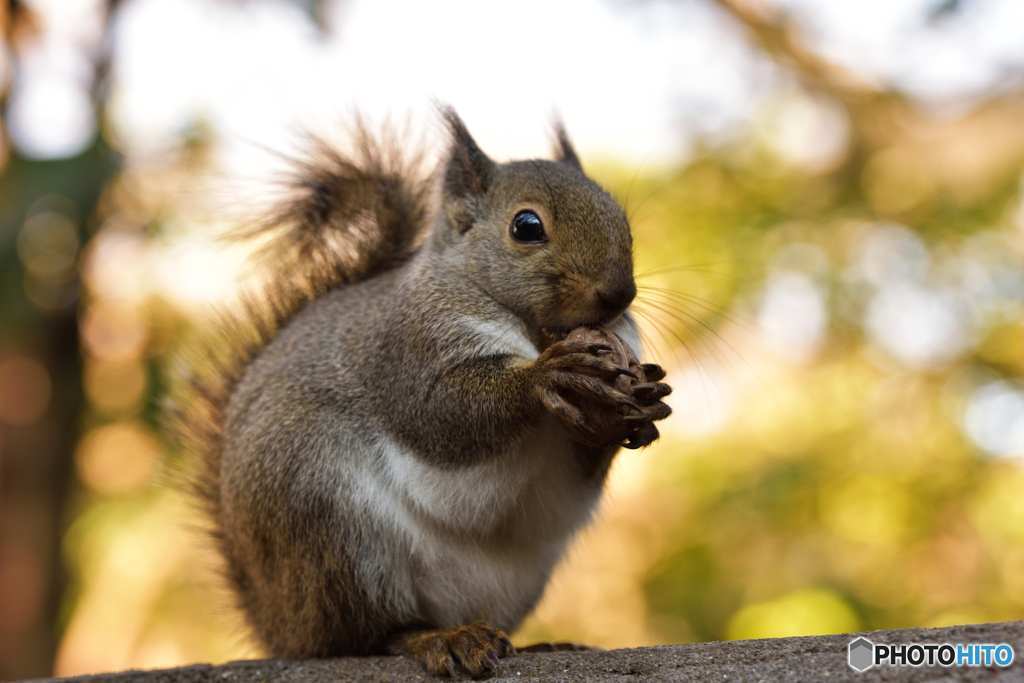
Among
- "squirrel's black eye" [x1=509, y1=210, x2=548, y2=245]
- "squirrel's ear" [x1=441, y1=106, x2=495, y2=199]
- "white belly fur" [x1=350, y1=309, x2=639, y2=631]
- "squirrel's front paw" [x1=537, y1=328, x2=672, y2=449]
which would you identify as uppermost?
"squirrel's ear" [x1=441, y1=106, x2=495, y2=199]

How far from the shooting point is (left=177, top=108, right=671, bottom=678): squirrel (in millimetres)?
1792

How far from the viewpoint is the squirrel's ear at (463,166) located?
223 cm

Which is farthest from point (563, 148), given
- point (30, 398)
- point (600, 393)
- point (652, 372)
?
point (30, 398)

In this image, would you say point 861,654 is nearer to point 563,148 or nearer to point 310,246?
point 563,148

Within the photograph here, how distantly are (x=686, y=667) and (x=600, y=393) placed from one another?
1.86 ft

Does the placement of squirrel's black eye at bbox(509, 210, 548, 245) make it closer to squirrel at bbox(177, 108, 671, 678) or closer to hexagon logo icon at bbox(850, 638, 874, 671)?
squirrel at bbox(177, 108, 671, 678)

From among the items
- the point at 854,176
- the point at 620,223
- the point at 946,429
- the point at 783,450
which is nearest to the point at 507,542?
the point at 620,223

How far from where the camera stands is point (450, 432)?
187cm

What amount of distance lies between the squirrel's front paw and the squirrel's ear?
710 millimetres

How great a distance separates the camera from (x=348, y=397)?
2.03 meters

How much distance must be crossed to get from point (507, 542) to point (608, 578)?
377cm

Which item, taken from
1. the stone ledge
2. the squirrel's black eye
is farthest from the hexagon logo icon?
the squirrel's black eye

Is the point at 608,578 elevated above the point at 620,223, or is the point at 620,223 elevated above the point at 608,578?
the point at 608,578

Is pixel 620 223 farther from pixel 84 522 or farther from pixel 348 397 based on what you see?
pixel 84 522
